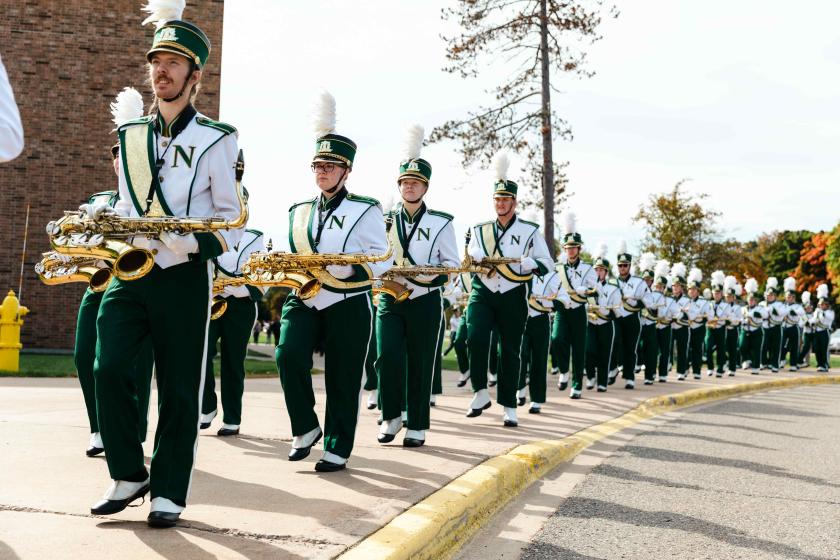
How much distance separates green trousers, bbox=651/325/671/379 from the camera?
21.1 m

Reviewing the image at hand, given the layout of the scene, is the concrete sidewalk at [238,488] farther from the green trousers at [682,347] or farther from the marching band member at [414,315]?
the green trousers at [682,347]

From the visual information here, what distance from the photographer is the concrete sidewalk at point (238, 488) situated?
14.0 feet

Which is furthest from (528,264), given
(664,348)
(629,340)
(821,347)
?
(821,347)

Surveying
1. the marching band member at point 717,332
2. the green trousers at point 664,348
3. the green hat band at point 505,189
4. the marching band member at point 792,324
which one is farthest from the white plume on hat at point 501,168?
the marching band member at point 792,324

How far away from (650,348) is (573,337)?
5655 millimetres

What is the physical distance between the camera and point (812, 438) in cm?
1105

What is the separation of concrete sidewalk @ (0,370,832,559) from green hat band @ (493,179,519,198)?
2.40 metres

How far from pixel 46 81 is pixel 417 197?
610 inches

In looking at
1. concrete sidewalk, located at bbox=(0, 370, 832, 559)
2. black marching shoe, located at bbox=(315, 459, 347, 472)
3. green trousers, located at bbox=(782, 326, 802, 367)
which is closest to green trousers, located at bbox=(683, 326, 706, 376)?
green trousers, located at bbox=(782, 326, 802, 367)

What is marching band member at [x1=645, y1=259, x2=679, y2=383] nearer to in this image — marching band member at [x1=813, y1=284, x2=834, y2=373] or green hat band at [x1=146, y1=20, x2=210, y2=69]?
marching band member at [x1=813, y1=284, x2=834, y2=373]

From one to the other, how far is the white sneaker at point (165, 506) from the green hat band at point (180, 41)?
212cm

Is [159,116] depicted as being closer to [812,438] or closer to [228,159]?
[228,159]

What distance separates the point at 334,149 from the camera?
22.5ft

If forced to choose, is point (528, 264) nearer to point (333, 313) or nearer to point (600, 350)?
point (333, 313)
